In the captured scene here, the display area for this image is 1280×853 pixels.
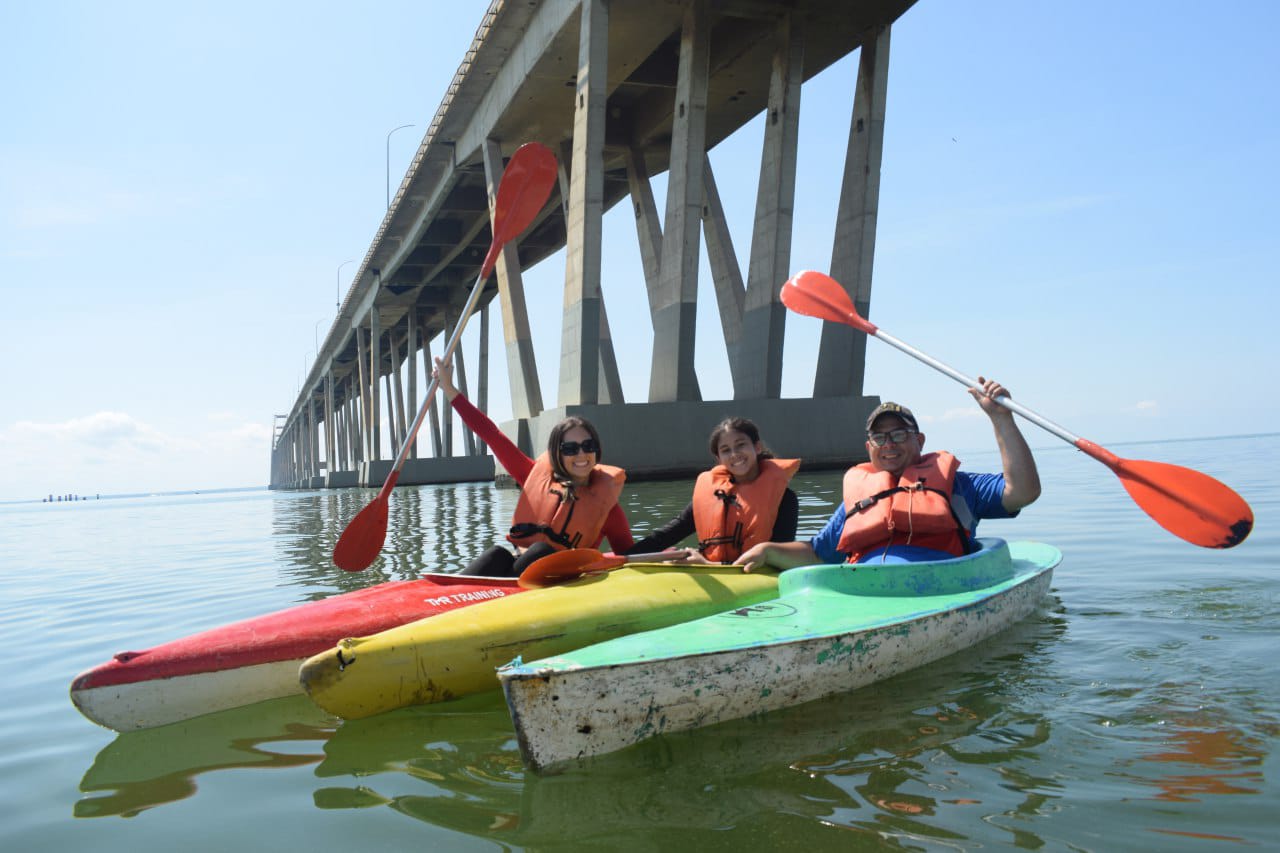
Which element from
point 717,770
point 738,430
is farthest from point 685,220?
point 717,770

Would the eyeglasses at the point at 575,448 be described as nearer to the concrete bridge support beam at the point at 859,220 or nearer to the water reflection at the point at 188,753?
the water reflection at the point at 188,753

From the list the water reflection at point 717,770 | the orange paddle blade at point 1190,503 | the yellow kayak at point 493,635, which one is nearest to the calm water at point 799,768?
the water reflection at point 717,770

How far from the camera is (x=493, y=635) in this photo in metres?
3.29

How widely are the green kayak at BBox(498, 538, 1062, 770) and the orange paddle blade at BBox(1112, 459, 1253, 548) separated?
27.9 inches

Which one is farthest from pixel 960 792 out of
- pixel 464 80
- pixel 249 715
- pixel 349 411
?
pixel 349 411

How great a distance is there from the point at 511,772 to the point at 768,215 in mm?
15093

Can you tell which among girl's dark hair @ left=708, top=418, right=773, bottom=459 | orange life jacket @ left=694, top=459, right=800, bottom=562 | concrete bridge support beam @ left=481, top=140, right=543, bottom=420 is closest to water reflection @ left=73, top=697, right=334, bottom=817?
orange life jacket @ left=694, top=459, right=800, bottom=562

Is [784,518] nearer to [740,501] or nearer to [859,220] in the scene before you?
[740,501]

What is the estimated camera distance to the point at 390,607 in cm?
380

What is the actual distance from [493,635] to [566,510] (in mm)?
1188

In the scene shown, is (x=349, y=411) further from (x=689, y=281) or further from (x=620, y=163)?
(x=689, y=281)

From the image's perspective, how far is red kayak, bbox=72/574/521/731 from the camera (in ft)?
10.7

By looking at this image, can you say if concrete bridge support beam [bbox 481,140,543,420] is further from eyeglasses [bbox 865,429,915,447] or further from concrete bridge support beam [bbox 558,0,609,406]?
eyeglasses [bbox 865,429,915,447]

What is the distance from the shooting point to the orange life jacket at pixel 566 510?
4406 mm
